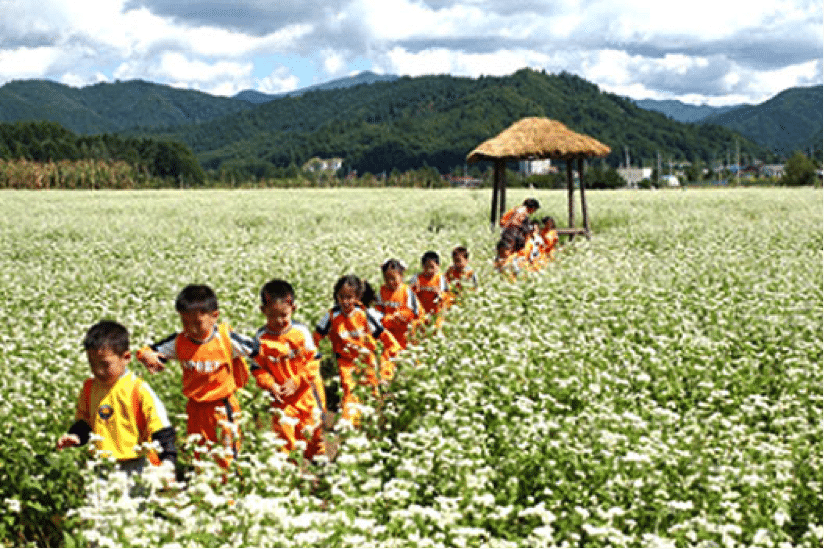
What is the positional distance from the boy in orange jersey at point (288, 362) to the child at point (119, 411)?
1328 mm

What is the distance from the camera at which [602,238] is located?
860 inches

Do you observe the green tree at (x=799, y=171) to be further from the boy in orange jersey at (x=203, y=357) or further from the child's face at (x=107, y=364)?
the child's face at (x=107, y=364)

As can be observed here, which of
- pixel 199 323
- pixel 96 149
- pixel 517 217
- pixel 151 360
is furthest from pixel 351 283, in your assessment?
pixel 96 149

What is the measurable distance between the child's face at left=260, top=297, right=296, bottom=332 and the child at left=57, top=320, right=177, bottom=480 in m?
1.50

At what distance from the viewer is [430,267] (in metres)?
10.3

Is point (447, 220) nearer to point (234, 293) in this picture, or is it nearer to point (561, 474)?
point (234, 293)

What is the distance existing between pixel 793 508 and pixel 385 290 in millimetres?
4949

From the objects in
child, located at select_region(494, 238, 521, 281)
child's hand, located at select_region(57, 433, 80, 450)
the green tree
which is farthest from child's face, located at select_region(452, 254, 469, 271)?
the green tree

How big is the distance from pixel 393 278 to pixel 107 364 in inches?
158

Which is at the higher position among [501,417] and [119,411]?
[119,411]

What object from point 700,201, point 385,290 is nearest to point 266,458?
point 385,290

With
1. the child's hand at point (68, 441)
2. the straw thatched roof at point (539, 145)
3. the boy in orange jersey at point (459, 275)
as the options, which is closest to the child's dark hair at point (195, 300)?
the child's hand at point (68, 441)

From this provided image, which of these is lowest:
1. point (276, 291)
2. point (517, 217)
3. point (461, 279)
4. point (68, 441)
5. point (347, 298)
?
point (68, 441)

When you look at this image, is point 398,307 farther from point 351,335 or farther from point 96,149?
point 96,149
